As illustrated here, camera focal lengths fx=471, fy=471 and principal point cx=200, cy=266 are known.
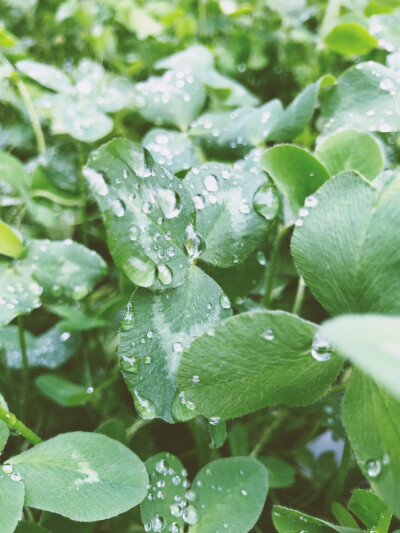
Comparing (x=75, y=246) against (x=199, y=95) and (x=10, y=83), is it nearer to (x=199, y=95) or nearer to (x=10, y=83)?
(x=199, y=95)

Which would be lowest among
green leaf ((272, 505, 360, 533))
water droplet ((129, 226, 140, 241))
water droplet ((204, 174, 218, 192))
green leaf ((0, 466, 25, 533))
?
green leaf ((272, 505, 360, 533))

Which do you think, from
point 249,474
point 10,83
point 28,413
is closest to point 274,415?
point 249,474

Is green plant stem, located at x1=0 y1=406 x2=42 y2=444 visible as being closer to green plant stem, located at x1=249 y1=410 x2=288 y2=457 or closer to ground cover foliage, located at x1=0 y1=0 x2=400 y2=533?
ground cover foliage, located at x1=0 y1=0 x2=400 y2=533

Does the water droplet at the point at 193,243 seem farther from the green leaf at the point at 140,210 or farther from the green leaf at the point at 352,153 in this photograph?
the green leaf at the point at 352,153

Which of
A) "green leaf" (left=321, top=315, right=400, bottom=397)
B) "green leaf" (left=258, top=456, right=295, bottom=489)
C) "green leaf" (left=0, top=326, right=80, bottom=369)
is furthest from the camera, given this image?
"green leaf" (left=0, top=326, right=80, bottom=369)

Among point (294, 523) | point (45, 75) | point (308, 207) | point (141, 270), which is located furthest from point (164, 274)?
point (45, 75)

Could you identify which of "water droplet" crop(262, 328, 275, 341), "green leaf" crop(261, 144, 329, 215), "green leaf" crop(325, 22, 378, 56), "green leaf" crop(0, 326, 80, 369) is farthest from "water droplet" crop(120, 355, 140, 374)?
"green leaf" crop(325, 22, 378, 56)
